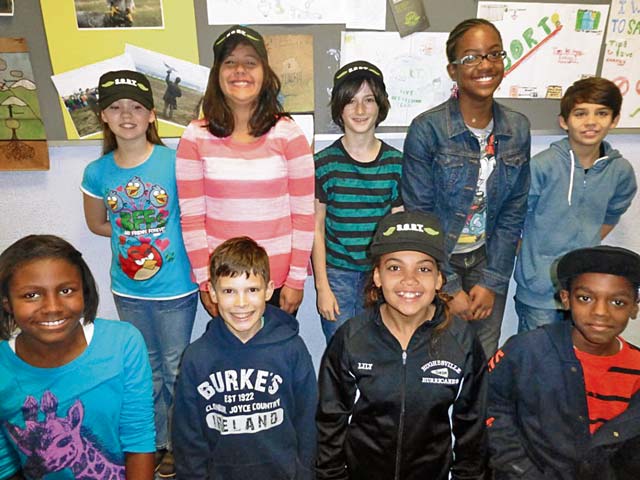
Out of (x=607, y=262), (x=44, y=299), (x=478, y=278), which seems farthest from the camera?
(x=478, y=278)

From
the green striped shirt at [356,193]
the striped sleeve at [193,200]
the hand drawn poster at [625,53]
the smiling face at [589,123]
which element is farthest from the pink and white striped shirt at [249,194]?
the hand drawn poster at [625,53]

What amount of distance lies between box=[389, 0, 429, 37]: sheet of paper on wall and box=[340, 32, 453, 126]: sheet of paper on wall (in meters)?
0.03

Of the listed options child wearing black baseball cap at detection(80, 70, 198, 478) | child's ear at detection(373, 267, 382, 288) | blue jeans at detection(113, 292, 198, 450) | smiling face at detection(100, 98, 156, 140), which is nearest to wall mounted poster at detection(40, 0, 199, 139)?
child wearing black baseball cap at detection(80, 70, 198, 478)

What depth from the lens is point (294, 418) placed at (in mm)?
1483

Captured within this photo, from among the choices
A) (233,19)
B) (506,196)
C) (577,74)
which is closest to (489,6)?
(577,74)

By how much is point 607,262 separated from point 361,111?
0.97 metres

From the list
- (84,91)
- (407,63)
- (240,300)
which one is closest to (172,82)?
(84,91)

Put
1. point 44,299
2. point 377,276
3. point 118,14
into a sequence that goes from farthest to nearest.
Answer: point 118,14 < point 377,276 < point 44,299

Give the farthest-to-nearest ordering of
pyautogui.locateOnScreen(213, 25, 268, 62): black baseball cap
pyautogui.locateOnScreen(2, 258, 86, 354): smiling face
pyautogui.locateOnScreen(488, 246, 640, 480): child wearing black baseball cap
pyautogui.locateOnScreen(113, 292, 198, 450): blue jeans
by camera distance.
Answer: pyautogui.locateOnScreen(113, 292, 198, 450): blue jeans, pyautogui.locateOnScreen(213, 25, 268, 62): black baseball cap, pyautogui.locateOnScreen(488, 246, 640, 480): child wearing black baseball cap, pyautogui.locateOnScreen(2, 258, 86, 354): smiling face

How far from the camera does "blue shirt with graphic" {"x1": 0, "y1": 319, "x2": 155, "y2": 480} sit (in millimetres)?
1235

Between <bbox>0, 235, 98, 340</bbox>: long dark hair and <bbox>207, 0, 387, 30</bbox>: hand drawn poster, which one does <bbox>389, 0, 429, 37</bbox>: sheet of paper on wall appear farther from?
<bbox>0, 235, 98, 340</bbox>: long dark hair

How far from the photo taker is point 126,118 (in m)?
1.77

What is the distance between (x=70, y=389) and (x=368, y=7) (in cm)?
182

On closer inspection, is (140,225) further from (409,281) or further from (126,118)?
(409,281)
